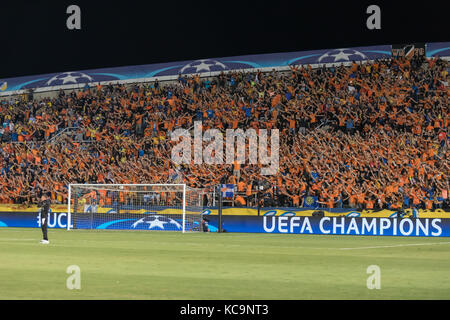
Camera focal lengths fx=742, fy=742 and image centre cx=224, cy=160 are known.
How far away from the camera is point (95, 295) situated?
35.3ft

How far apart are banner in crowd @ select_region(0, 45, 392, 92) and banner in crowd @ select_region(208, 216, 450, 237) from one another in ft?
38.5

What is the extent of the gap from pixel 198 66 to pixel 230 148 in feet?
30.1

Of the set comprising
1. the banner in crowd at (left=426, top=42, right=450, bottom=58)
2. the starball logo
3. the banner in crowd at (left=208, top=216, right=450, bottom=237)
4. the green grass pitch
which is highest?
the banner in crowd at (left=426, top=42, right=450, bottom=58)

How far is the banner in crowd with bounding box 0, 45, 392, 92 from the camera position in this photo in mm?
40094

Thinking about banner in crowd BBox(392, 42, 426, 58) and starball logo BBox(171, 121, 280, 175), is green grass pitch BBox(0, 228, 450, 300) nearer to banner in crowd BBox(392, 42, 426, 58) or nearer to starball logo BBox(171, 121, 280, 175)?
starball logo BBox(171, 121, 280, 175)

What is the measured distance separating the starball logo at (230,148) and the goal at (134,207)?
3.08 metres

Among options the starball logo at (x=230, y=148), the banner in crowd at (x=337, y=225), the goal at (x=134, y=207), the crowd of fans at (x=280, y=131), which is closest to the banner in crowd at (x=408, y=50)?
the crowd of fans at (x=280, y=131)

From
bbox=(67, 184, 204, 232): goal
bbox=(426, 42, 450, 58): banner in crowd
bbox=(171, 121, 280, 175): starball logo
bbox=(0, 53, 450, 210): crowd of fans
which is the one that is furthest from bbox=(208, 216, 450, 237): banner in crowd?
bbox=(426, 42, 450, 58): banner in crowd

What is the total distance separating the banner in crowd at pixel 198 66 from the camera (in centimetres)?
4009

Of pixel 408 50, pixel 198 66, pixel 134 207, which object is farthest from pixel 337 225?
pixel 198 66

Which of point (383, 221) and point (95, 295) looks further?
point (383, 221)
